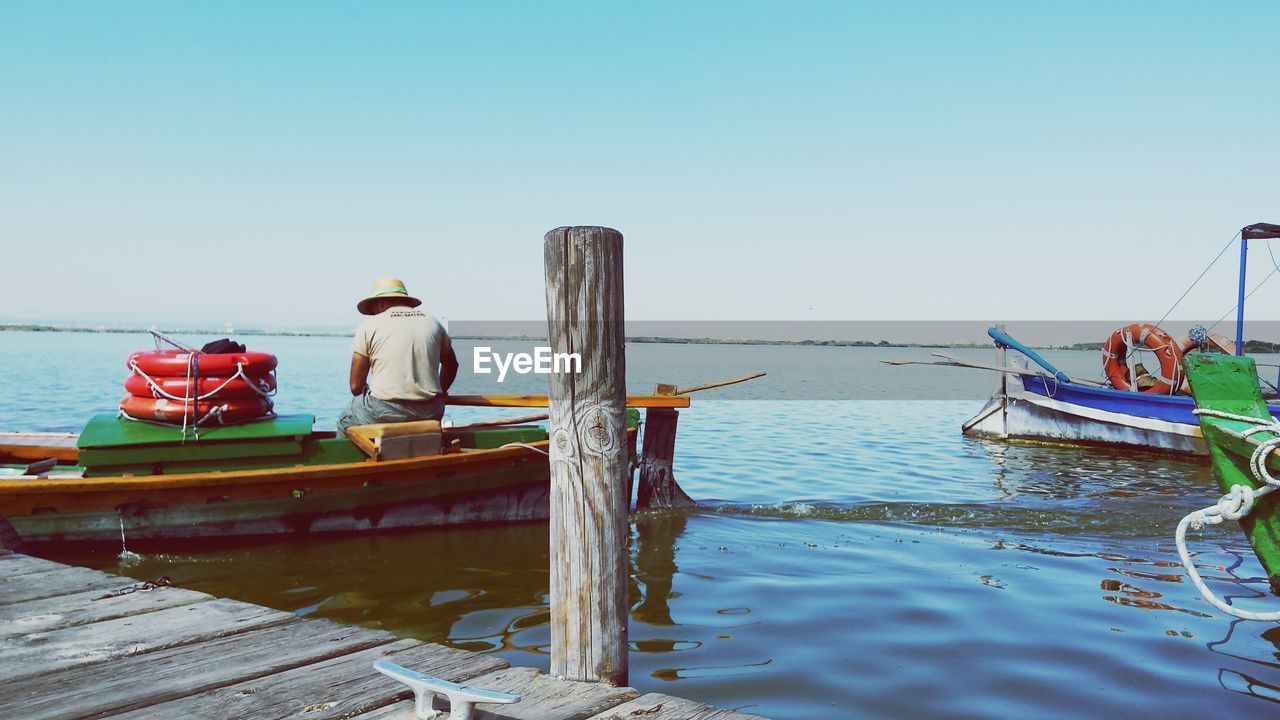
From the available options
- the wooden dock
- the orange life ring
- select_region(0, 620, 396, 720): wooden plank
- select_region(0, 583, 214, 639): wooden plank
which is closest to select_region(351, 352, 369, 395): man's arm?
select_region(0, 583, 214, 639): wooden plank

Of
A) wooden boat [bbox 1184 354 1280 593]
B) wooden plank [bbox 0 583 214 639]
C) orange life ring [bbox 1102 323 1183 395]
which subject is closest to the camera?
wooden plank [bbox 0 583 214 639]

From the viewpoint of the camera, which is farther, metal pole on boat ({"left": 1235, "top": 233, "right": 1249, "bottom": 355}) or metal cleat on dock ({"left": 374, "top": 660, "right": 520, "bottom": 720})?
metal pole on boat ({"left": 1235, "top": 233, "right": 1249, "bottom": 355})

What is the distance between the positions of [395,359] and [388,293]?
0.65m

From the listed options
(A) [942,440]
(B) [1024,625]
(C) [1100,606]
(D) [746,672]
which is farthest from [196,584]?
(A) [942,440]

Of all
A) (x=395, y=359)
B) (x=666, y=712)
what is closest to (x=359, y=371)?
(x=395, y=359)

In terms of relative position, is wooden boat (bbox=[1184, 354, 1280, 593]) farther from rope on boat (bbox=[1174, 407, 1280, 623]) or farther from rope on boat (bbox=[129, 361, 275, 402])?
rope on boat (bbox=[129, 361, 275, 402])

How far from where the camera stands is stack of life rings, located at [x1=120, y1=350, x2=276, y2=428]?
7.65 metres

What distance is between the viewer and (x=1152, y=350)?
18.4 meters

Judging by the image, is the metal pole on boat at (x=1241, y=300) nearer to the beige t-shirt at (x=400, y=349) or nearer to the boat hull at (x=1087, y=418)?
the boat hull at (x=1087, y=418)

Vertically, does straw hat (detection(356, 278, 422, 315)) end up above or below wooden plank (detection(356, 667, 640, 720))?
above

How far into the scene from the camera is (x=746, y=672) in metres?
4.97

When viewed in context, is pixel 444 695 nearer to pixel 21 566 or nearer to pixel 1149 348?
pixel 21 566

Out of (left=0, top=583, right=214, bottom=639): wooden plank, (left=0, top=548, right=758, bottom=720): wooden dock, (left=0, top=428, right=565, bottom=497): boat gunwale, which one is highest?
(left=0, top=428, right=565, bottom=497): boat gunwale

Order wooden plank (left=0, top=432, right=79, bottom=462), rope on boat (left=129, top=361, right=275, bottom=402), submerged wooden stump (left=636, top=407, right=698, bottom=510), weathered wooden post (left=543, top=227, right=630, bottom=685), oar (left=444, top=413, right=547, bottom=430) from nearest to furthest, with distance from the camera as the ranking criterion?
1. weathered wooden post (left=543, top=227, right=630, bottom=685)
2. rope on boat (left=129, top=361, right=275, bottom=402)
3. oar (left=444, top=413, right=547, bottom=430)
4. wooden plank (left=0, top=432, right=79, bottom=462)
5. submerged wooden stump (left=636, top=407, right=698, bottom=510)
